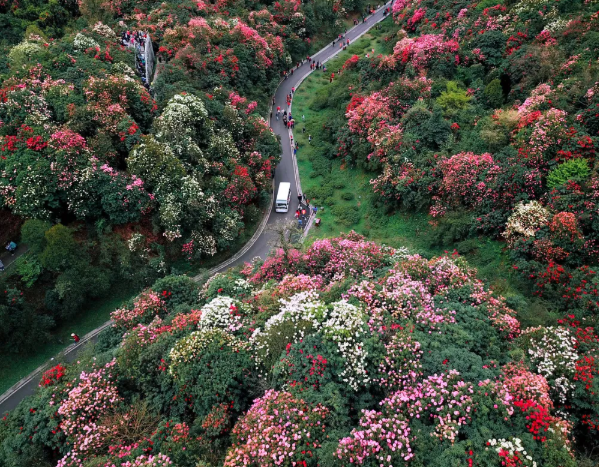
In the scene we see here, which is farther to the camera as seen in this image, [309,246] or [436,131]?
[436,131]

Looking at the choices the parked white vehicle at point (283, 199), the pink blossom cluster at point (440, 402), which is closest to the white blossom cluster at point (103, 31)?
the parked white vehicle at point (283, 199)

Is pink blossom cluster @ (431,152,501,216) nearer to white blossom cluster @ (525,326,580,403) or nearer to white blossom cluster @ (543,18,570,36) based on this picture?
white blossom cluster @ (525,326,580,403)

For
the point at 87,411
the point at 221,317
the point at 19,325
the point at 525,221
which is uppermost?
the point at 19,325

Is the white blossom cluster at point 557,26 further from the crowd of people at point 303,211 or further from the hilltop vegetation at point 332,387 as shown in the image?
the hilltop vegetation at point 332,387

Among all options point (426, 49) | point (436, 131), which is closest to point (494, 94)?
point (436, 131)

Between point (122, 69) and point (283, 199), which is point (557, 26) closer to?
point (283, 199)

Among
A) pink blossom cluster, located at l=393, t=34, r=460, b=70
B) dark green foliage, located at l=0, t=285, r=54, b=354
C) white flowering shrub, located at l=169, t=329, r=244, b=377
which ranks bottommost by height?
white flowering shrub, located at l=169, t=329, r=244, b=377

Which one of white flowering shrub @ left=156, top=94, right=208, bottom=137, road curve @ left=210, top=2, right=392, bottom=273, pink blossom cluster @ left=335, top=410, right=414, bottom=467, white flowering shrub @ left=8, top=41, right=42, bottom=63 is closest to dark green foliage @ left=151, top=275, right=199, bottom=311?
road curve @ left=210, top=2, right=392, bottom=273
